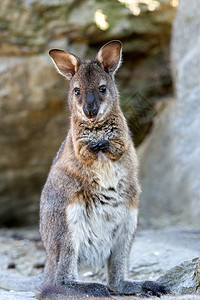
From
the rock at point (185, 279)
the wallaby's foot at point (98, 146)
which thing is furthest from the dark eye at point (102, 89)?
the rock at point (185, 279)

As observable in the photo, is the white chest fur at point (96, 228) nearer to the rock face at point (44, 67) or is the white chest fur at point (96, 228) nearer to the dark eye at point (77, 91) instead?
the dark eye at point (77, 91)

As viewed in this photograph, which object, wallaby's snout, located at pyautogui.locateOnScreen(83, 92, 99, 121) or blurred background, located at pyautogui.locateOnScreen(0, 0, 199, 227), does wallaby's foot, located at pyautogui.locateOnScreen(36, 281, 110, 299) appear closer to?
wallaby's snout, located at pyautogui.locateOnScreen(83, 92, 99, 121)

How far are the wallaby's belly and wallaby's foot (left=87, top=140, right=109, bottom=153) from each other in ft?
0.27

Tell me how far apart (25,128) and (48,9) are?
1.79 meters

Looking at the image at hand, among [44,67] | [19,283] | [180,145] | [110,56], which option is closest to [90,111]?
[110,56]

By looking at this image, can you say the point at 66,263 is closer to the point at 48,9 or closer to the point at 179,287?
the point at 179,287

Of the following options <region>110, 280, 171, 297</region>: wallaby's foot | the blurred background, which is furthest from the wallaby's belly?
the blurred background

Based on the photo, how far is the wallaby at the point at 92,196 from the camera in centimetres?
423

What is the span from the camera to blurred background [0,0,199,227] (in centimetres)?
719

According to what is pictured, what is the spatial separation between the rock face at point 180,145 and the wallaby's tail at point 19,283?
2.57 metres

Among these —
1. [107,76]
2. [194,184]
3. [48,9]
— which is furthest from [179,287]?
[48,9]

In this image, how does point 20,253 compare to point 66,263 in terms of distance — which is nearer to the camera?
point 66,263

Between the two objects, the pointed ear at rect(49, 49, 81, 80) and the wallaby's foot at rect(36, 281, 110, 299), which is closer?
the wallaby's foot at rect(36, 281, 110, 299)

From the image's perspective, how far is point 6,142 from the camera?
319 inches
